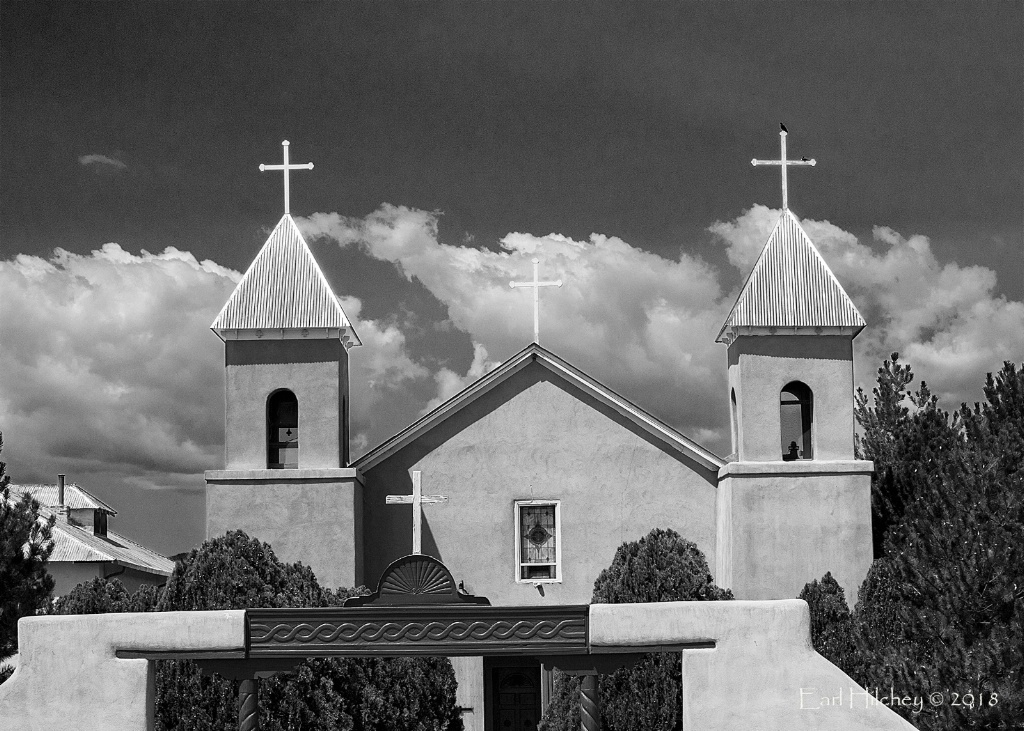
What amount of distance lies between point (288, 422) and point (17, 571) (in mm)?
5281

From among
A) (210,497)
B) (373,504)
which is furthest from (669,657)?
(210,497)

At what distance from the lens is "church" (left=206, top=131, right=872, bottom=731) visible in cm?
2269

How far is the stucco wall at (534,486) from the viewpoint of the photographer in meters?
23.6

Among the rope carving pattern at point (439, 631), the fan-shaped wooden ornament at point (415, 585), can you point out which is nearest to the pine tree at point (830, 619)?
the rope carving pattern at point (439, 631)

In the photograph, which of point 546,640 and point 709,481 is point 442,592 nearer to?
point 546,640

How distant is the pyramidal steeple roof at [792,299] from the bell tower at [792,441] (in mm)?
18

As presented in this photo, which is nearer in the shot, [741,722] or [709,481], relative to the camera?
[741,722]

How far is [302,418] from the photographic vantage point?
76.3 feet

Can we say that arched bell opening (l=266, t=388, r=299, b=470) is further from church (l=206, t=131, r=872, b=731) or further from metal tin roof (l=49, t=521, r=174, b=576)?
metal tin roof (l=49, t=521, r=174, b=576)

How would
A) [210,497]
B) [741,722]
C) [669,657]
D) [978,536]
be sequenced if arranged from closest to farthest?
1. [741,722]
2. [978,536]
3. [669,657]
4. [210,497]

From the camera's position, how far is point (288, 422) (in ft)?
78.1

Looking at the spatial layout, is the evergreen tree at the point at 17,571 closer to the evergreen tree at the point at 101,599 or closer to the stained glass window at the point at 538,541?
the evergreen tree at the point at 101,599

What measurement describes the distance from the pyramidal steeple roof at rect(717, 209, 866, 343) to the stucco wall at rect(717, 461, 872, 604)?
2.47 meters

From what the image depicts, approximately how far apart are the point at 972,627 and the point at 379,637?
7313 mm
